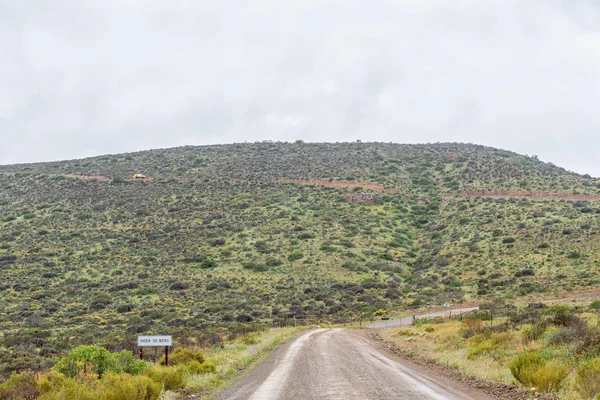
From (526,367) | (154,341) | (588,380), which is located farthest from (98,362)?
(588,380)

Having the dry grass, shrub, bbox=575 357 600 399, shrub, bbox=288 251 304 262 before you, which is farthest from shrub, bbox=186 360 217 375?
shrub, bbox=288 251 304 262

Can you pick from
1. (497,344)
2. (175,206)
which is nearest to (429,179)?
(175,206)

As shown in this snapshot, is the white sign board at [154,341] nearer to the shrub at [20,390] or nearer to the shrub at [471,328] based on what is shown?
the shrub at [20,390]

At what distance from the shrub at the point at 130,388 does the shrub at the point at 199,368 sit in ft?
14.9

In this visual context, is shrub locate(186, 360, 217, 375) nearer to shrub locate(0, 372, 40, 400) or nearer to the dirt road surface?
the dirt road surface

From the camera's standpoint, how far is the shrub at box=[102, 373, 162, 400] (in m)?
10.7

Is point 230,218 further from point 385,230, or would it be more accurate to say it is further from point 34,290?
point 34,290

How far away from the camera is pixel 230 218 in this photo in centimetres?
7225

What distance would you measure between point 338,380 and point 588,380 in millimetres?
6107

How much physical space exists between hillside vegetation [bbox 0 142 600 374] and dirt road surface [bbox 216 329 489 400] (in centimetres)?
897

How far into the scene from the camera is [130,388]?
35.7 feet

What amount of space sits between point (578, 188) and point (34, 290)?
7450 centimetres

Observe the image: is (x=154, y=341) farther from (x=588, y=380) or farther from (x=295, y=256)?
(x=295, y=256)

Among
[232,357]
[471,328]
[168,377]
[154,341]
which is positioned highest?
[154,341]
